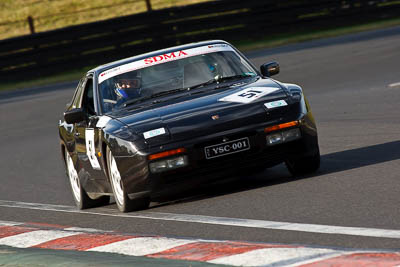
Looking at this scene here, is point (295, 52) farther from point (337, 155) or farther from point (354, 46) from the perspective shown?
point (337, 155)

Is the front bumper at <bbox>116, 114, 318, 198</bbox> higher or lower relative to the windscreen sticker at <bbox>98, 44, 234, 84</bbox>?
lower

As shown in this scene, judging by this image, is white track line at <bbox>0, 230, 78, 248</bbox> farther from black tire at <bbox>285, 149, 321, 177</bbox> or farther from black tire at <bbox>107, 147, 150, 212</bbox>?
black tire at <bbox>285, 149, 321, 177</bbox>

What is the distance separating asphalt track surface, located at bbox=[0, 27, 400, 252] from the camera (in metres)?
6.43

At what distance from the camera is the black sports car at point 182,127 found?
25.6 feet

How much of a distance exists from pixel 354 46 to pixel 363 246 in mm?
19005

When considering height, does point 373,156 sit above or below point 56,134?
above

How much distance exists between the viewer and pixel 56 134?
16812mm

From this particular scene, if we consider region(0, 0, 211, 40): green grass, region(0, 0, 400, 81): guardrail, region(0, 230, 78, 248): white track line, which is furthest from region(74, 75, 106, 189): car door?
region(0, 0, 211, 40): green grass

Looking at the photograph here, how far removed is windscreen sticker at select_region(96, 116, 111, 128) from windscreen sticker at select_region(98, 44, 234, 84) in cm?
65

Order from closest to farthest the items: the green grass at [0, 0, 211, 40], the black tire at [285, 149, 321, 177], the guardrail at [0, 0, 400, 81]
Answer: the black tire at [285, 149, 321, 177] < the guardrail at [0, 0, 400, 81] < the green grass at [0, 0, 211, 40]

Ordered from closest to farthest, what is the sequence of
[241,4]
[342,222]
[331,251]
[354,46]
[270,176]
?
[331,251] → [342,222] → [270,176] → [354,46] → [241,4]

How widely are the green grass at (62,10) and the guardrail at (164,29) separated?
846cm

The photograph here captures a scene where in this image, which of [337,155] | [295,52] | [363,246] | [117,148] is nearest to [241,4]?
[295,52]

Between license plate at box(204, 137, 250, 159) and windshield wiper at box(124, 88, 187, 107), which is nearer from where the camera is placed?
license plate at box(204, 137, 250, 159)
